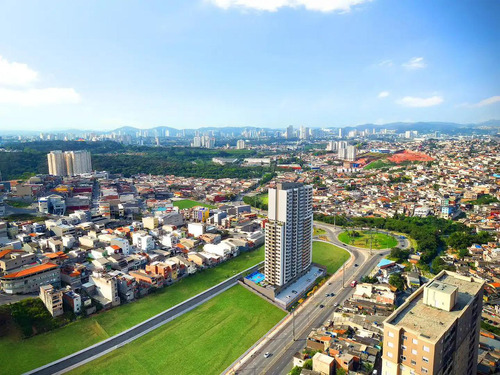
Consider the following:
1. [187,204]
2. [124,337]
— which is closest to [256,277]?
[124,337]

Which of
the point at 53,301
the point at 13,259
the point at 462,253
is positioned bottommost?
the point at 462,253

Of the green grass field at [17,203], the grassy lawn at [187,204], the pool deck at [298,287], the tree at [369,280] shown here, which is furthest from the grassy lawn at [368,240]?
the green grass field at [17,203]

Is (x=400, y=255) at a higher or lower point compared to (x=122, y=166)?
lower

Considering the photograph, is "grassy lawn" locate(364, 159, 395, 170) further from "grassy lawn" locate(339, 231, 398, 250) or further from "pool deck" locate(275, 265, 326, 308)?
"pool deck" locate(275, 265, 326, 308)

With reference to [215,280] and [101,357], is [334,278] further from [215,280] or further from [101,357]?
[101,357]

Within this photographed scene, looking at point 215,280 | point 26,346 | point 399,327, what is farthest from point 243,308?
point 399,327

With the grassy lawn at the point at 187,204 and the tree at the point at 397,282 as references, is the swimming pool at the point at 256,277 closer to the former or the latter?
the tree at the point at 397,282

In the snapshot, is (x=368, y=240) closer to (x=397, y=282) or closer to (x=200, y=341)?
(x=397, y=282)
